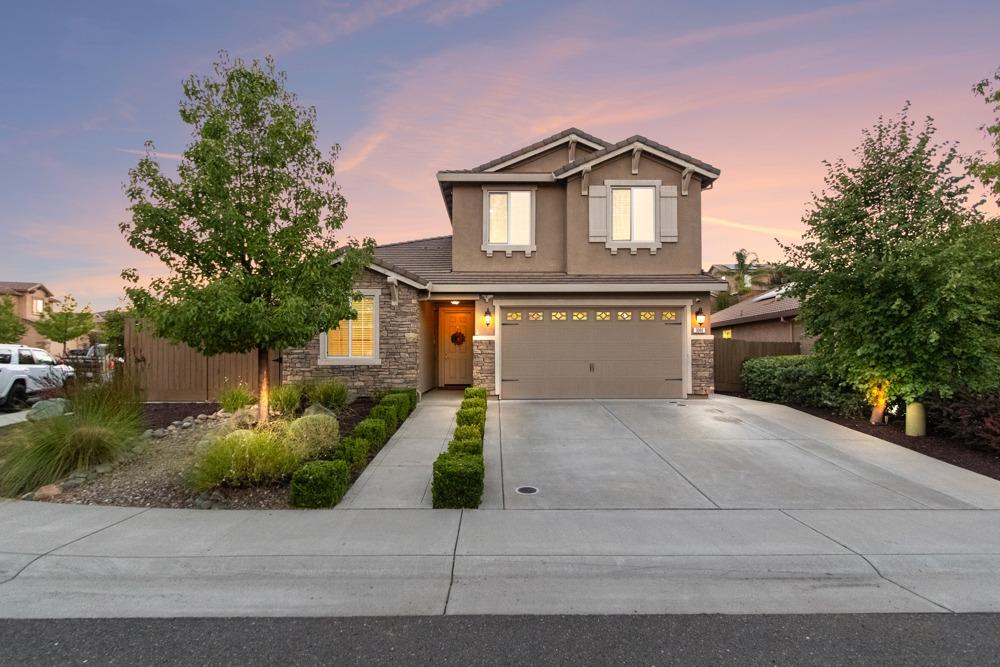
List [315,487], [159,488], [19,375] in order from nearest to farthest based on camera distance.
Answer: [315,487], [159,488], [19,375]

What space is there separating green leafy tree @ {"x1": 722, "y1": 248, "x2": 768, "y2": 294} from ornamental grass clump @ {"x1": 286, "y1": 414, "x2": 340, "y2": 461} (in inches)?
1413

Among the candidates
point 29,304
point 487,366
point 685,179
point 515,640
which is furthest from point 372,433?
point 29,304

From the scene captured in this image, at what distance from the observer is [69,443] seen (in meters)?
6.02

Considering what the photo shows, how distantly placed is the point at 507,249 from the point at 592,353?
378 centimetres

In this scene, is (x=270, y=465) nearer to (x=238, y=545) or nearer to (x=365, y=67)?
(x=238, y=545)

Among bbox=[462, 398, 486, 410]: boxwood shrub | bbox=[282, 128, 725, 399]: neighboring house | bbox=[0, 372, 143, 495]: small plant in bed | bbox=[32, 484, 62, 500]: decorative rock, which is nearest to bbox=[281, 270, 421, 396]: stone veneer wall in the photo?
bbox=[282, 128, 725, 399]: neighboring house

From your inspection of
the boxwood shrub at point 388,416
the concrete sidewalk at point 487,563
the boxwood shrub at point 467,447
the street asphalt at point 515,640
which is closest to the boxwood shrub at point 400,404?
the boxwood shrub at point 388,416

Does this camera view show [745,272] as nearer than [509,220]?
No

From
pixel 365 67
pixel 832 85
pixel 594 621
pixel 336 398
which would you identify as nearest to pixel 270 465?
pixel 594 621

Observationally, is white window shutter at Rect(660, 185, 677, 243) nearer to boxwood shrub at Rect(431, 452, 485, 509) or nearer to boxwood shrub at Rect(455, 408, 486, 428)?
boxwood shrub at Rect(455, 408, 486, 428)

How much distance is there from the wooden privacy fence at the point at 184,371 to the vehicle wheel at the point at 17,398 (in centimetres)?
338

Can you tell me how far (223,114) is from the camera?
266 inches

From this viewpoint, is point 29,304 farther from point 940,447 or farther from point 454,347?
point 940,447

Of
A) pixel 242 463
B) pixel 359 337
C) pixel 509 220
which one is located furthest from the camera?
pixel 509 220
